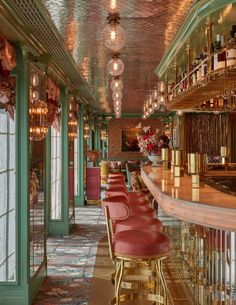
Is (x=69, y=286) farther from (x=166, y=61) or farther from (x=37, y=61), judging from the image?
(x=166, y=61)

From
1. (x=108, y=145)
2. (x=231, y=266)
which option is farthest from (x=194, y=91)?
(x=108, y=145)

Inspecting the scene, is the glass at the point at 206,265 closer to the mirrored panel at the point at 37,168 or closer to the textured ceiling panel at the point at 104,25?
the mirrored panel at the point at 37,168

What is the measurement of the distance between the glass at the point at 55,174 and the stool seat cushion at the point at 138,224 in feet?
12.6

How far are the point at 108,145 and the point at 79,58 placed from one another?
14974 mm

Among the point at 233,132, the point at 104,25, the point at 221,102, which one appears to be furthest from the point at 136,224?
the point at 233,132

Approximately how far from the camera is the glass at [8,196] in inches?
170

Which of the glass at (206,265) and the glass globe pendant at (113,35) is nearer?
the glass at (206,265)

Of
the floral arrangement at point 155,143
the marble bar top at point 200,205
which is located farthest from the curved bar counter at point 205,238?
the floral arrangement at point 155,143

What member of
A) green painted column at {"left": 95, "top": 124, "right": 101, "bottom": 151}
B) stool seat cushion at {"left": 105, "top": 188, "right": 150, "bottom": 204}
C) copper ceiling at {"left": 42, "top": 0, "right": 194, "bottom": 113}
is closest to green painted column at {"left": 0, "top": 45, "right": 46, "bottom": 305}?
copper ceiling at {"left": 42, "top": 0, "right": 194, "bottom": 113}

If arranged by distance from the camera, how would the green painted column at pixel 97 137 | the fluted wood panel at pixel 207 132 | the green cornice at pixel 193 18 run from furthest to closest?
the green painted column at pixel 97 137, the fluted wood panel at pixel 207 132, the green cornice at pixel 193 18

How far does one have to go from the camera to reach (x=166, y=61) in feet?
21.3

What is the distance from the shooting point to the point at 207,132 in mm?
14664

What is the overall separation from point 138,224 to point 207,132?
36.8ft

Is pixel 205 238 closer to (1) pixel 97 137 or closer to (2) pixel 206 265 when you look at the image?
(2) pixel 206 265
